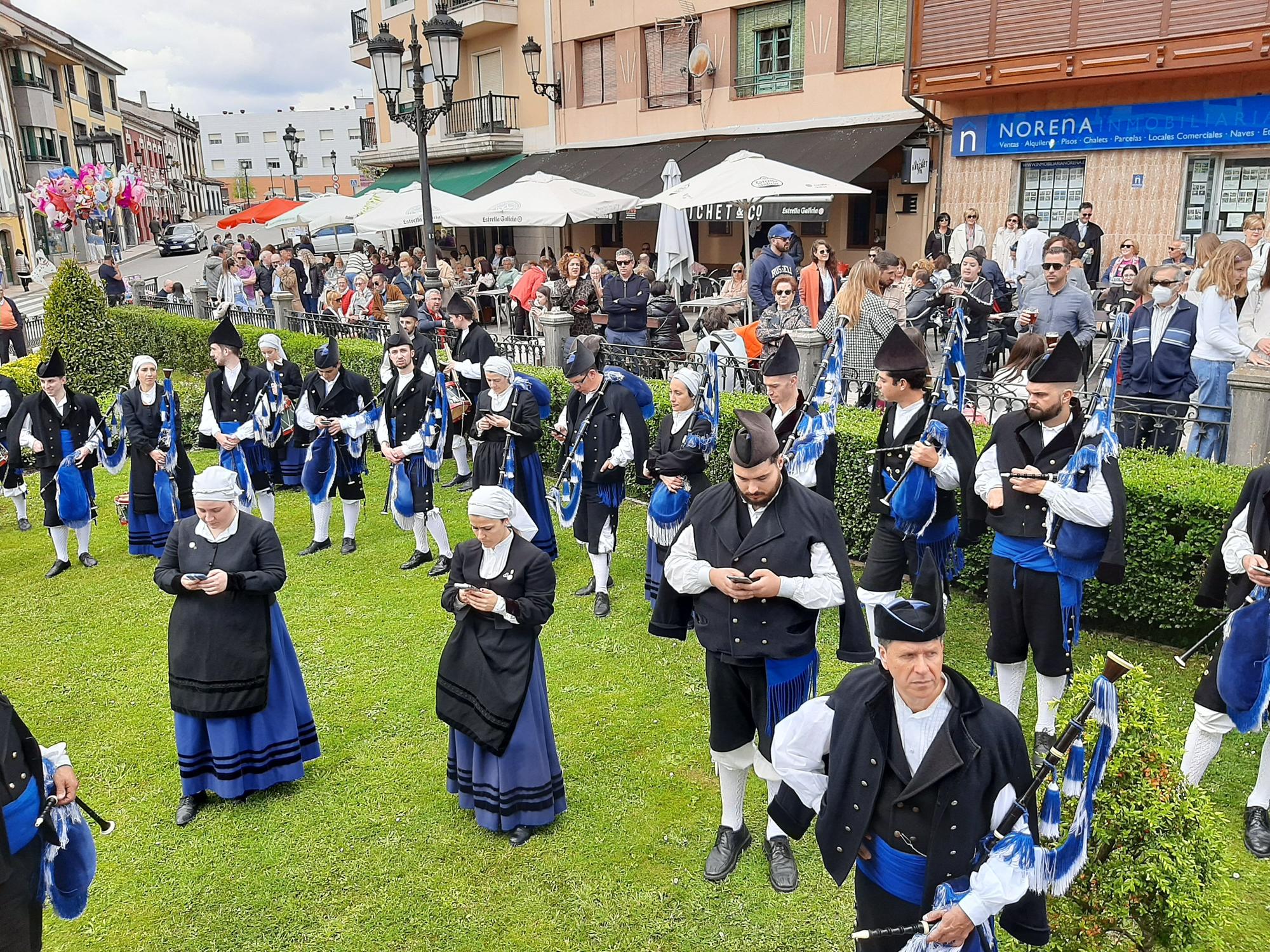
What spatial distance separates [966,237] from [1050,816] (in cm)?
1409

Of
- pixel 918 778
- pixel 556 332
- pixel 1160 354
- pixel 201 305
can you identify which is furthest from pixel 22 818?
pixel 201 305

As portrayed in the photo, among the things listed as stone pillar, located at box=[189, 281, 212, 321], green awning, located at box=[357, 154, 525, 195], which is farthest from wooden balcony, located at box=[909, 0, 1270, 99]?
green awning, located at box=[357, 154, 525, 195]

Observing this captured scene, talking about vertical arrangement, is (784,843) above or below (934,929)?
below

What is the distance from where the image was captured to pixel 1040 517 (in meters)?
5.20

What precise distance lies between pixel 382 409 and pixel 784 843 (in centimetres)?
585

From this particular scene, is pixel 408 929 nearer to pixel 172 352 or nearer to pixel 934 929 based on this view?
pixel 934 929

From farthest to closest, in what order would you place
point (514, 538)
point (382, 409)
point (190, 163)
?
point (190, 163) < point (382, 409) < point (514, 538)

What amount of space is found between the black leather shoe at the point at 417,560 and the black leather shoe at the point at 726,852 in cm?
510

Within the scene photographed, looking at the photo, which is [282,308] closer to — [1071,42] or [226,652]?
[226,652]

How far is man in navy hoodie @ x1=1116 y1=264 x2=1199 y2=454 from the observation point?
26.6ft

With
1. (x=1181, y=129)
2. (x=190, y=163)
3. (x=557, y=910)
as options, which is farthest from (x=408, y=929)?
(x=190, y=163)

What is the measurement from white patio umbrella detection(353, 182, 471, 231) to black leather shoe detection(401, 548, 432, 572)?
32.4 feet

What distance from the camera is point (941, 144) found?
18.0 m

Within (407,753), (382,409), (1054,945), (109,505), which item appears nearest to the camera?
Result: (1054,945)
